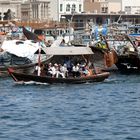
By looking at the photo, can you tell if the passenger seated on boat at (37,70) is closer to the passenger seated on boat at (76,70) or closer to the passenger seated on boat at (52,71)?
the passenger seated on boat at (52,71)

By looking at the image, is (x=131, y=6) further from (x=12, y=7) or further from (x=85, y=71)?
(x=85, y=71)

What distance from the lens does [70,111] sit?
1895 inches

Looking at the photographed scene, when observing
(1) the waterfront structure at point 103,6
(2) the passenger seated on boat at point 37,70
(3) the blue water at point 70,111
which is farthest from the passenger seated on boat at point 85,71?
(1) the waterfront structure at point 103,6

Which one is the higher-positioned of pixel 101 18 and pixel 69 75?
pixel 101 18

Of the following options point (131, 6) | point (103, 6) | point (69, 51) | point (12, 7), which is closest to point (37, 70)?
point (69, 51)

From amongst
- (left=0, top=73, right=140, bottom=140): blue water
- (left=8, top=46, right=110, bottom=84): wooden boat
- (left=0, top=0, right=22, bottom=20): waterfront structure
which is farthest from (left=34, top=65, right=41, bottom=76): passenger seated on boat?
(left=0, top=0, right=22, bottom=20): waterfront structure

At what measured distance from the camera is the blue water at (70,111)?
4084cm

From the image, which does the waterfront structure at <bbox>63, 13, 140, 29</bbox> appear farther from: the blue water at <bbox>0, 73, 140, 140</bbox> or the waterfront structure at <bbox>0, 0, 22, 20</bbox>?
the blue water at <bbox>0, 73, 140, 140</bbox>

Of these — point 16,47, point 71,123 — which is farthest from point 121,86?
point 71,123

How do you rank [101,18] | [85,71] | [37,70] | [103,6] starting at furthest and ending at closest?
1. [103,6]
2. [101,18]
3. [85,71]
4. [37,70]

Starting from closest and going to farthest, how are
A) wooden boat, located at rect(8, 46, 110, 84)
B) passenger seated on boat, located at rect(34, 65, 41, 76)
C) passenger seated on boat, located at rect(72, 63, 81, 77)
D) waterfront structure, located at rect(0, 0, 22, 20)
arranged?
wooden boat, located at rect(8, 46, 110, 84), passenger seated on boat, located at rect(34, 65, 41, 76), passenger seated on boat, located at rect(72, 63, 81, 77), waterfront structure, located at rect(0, 0, 22, 20)

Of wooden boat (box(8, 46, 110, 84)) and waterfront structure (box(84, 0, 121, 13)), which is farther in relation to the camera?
waterfront structure (box(84, 0, 121, 13))

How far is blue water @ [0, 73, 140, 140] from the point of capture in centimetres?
4084

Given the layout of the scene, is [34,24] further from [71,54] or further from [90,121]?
[90,121]
